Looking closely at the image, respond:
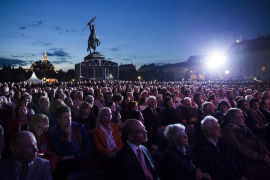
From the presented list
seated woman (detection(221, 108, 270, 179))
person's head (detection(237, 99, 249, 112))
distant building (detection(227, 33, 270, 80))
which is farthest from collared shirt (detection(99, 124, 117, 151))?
distant building (detection(227, 33, 270, 80))

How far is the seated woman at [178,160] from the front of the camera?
268 centimetres

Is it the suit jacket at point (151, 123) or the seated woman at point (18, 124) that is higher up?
the seated woman at point (18, 124)

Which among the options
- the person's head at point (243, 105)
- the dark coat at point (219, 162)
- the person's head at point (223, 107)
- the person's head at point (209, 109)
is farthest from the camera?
the person's head at point (243, 105)


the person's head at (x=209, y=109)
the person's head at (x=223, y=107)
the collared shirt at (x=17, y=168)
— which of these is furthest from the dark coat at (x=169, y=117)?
the collared shirt at (x=17, y=168)

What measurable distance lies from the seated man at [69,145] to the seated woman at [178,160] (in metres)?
1.43

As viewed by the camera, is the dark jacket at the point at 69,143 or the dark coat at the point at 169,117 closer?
the dark jacket at the point at 69,143

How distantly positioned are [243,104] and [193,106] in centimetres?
154

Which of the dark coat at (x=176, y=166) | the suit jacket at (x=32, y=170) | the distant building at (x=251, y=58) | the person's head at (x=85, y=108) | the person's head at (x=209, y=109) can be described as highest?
the distant building at (x=251, y=58)

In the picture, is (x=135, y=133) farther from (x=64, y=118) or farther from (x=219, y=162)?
(x=219, y=162)

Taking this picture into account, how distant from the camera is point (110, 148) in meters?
3.53

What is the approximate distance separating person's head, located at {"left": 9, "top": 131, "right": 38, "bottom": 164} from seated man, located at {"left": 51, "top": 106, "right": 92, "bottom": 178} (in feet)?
3.19

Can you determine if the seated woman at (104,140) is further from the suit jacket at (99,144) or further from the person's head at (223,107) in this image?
the person's head at (223,107)

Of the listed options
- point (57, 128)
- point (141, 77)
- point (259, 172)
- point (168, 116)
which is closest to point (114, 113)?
point (168, 116)

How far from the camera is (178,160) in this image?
2721 millimetres
